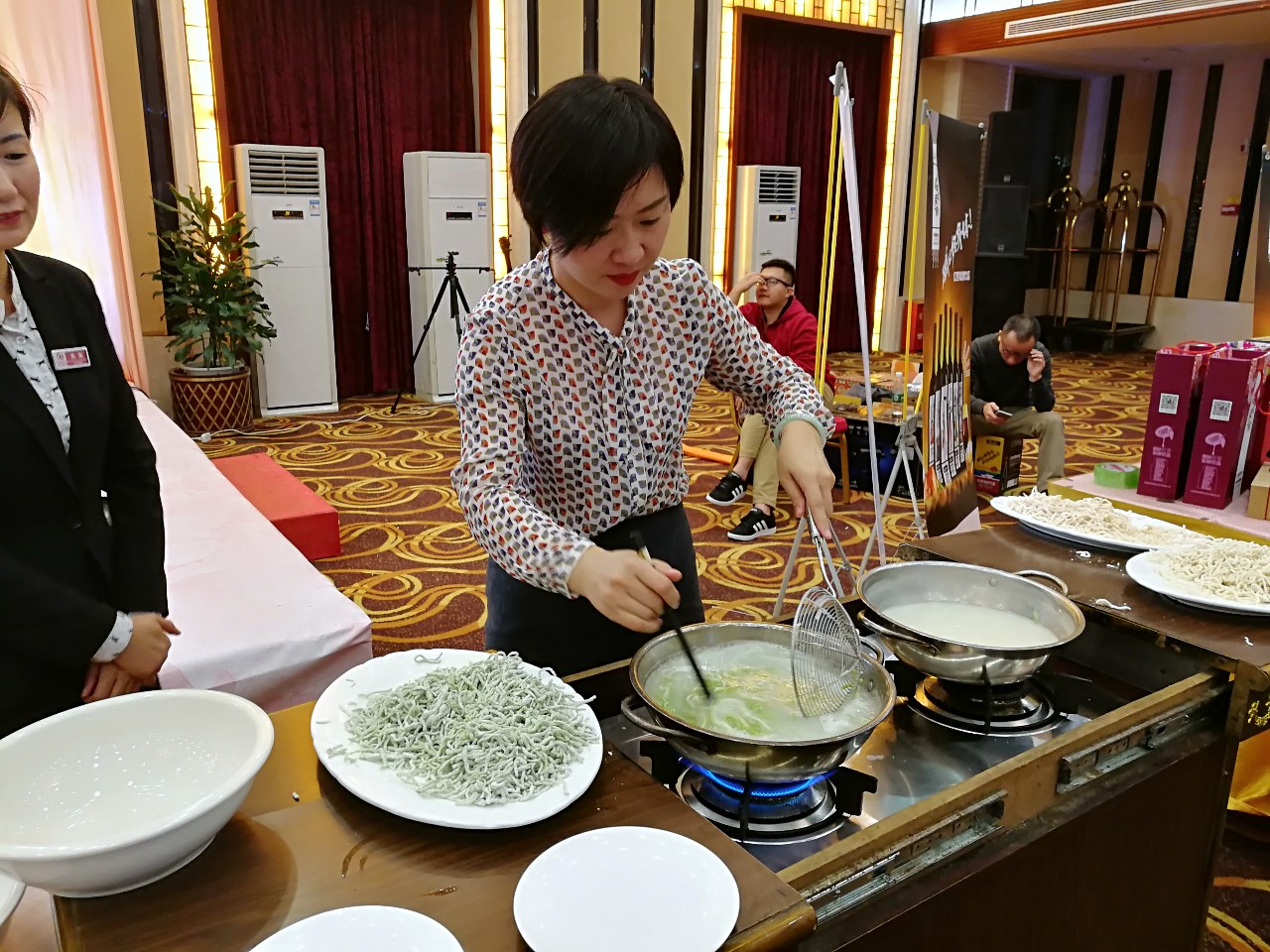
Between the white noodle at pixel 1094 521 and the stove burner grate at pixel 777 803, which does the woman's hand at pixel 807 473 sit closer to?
the stove burner grate at pixel 777 803

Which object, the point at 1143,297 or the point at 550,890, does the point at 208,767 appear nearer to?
the point at 550,890

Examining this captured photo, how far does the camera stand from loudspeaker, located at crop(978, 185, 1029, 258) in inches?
360

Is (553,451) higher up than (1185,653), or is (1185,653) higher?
(553,451)

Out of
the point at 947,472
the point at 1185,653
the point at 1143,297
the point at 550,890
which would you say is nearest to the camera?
the point at 550,890

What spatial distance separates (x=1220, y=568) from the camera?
4.87 ft

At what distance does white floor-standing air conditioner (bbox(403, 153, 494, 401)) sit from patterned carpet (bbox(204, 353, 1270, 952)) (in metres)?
0.42

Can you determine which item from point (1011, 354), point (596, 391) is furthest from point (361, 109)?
point (596, 391)

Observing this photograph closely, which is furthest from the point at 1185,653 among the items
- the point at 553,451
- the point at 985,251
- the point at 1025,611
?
the point at 985,251

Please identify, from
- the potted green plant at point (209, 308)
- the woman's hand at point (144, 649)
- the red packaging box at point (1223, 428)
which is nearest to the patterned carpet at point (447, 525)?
A: the potted green plant at point (209, 308)

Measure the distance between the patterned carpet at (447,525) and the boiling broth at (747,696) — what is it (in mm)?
1250

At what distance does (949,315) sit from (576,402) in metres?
1.62

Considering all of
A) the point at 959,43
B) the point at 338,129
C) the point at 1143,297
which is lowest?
the point at 1143,297

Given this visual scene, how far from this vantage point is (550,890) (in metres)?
0.76

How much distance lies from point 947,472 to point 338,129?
200 inches
